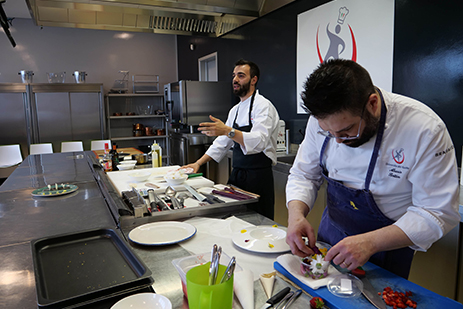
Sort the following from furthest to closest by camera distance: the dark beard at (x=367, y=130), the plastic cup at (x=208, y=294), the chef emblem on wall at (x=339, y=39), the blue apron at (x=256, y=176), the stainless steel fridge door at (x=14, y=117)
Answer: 1. the stainless steel fridge door at (x=14, y=117)
2. the chef emblem on wall at (x=339, y=39)
3. the blue apron at (x=256, y=176)
4. the dark beard at (x=367, y=130)
5. the plastic cup at (x=208, y=294)

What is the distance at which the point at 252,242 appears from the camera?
1331 mm

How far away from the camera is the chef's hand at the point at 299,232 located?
1.19m

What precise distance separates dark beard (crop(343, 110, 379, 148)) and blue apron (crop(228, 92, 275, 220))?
4.81ft

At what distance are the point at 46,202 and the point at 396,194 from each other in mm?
1973

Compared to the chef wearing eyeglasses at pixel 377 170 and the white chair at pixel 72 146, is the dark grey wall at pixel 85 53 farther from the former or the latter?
the chef wearing eyeglasses at pixel 377 170

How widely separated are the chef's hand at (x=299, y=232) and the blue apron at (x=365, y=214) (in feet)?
0.52

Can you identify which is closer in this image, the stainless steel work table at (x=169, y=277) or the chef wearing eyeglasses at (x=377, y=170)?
the stainless steel work table at (x=169, y=277)

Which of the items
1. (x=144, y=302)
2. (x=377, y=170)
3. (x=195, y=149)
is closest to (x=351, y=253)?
(x=377, y=170)

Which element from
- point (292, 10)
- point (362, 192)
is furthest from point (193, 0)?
point (362, 192)

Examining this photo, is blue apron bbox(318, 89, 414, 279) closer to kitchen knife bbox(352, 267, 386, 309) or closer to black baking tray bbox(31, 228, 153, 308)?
kitchen knife bbox(352, 267, 386, 309)

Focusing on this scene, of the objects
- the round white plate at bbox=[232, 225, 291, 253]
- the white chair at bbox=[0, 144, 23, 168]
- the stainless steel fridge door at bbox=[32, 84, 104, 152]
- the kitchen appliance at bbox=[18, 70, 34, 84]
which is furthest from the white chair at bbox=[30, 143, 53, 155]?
the round white plate at bbox=[232, 225, 291, 253]

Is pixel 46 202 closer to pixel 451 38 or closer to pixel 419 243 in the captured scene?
pixel 419 243

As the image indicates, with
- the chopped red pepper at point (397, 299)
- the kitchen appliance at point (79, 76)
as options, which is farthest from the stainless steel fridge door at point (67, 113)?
the chopped red pepper at point (397, 299)

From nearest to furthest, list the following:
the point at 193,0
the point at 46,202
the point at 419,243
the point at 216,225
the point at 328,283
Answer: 1. the point at 328,283
2. the point at 419,243
3. the point at 216,225
4. the point at 46,202
5. the point at 193,0
